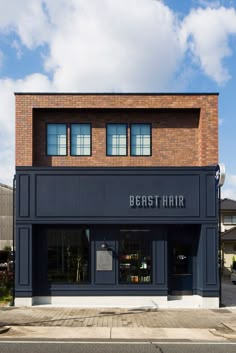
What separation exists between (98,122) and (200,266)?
7.31 metres

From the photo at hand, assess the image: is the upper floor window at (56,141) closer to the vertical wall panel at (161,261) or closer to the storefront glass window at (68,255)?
the storefront glass window at (68,255)

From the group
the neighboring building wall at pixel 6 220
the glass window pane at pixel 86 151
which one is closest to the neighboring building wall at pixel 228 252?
the neighboring building wall at pixel 6 220

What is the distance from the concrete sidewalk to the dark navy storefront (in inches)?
49.7

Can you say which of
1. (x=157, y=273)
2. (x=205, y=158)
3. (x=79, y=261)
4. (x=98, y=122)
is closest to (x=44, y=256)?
(x=79, y=261)

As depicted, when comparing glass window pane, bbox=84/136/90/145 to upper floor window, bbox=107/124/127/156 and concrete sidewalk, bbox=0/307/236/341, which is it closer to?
upper floor window, bbox=107/124/127/156

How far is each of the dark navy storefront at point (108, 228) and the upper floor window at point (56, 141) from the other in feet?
4.18

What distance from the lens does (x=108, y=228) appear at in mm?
19203

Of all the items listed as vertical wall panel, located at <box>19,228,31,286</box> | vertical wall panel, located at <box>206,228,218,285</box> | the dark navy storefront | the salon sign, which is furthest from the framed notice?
vertical wall panel, located at <box>206,228,218,285</box>

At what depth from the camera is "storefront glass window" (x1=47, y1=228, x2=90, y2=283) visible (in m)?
19.1

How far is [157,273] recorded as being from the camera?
19.0 meters

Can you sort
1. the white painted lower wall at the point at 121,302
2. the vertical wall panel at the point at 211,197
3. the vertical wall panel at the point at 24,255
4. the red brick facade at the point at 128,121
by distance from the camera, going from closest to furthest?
the white painted lower wall at the point at 121,302 → the vertical wall panel at the point at 24,255 → the vertical wall panel at the point at 211,197 → the red brick facade at the point at 128,121

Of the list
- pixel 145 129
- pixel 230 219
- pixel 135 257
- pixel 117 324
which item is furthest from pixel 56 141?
pixel 230 219

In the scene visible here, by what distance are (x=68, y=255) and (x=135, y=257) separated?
271 cm

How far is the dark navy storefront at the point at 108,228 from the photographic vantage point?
1886 centimetres
